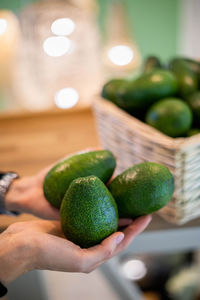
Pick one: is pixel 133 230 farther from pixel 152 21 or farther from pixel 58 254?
pixel 152 21

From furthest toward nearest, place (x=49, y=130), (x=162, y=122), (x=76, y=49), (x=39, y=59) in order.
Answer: (x=39, y=59)
(x=76, y=49)
(x=49, y=130)
(x=162, y=122)

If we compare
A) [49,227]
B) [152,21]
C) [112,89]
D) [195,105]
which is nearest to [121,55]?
[152,21]

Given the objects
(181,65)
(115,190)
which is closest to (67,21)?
(181,65)

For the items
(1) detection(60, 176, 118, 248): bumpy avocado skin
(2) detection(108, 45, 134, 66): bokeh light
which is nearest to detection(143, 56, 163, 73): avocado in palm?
(1) detection(60, 176, 118, 248): bumpy avocado skin

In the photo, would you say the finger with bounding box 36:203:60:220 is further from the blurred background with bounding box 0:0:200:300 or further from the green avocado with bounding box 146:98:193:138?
the green avocado with bounding box 146:98:193:138

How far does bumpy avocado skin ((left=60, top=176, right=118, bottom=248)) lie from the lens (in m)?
0.48

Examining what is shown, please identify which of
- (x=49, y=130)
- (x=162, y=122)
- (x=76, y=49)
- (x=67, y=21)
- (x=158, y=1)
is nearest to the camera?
(x=162, y=122)

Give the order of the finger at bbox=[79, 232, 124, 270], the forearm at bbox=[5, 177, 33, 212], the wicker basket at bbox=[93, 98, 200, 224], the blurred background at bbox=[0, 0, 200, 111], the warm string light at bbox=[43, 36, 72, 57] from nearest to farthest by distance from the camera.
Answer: the finger at bbox=[79, 232, 124, 270] → the wicker basket at bbox=[93, 98, 200, 224] → the forearm at bbox=[5, 177, 33, 212] → the blurred background at bbox=[0, 0, 200, 111] → the warm string light at bbox=[43, 36, 72, 57]

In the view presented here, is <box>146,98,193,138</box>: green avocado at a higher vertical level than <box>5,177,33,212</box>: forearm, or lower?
higher

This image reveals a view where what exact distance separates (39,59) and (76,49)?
1.14ft

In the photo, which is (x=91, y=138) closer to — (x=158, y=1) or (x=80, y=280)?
(x=80, y=280)

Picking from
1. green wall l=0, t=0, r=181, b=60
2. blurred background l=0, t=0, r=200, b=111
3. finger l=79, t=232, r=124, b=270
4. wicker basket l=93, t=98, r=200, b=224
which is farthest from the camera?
green wall l=0, t=0, r=181, b=60

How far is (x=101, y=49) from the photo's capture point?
3.13 meters

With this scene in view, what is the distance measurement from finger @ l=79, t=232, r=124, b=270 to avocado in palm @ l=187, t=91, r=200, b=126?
1.09 ft
